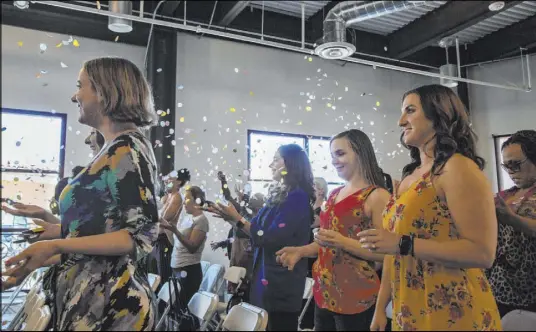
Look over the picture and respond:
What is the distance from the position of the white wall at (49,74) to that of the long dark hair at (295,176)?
0.86 m

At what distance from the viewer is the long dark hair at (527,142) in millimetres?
1992

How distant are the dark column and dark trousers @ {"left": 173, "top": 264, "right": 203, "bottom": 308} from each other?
5.29 feet

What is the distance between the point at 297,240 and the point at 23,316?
1.08m

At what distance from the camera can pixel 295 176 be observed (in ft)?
7.06

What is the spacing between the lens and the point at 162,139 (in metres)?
4.21

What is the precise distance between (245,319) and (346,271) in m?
0.48

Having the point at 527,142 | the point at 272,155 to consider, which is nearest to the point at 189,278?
the point at 272,155

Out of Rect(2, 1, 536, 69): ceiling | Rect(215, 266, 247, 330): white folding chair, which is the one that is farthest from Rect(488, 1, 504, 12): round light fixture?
Rect(215, 266, 247, 330): white folding chair

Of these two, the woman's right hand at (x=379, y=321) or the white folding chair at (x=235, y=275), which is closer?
the woman's right hand at (x=379, y=321)

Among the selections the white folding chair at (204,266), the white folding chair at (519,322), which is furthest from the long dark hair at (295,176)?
the white folding chair at (519,322)

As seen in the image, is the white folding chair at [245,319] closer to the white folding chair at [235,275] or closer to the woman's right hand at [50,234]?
the woman's right hand at [50,234]

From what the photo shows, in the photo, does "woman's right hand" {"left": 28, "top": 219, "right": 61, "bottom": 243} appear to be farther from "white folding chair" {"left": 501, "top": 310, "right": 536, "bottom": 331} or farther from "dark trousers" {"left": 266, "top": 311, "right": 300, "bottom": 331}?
"white folding chair" {"left": 501, "top": 310, "right": 536, "bottom": 331}

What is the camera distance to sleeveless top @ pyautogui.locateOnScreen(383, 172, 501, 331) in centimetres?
117

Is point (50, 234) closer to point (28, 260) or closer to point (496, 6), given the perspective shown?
point (28, 260)
